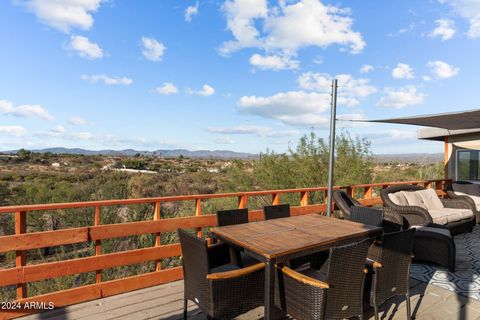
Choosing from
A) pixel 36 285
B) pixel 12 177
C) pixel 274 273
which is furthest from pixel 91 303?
pixel 12 177

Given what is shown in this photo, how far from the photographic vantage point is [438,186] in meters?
7.77

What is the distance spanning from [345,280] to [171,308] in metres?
1.63

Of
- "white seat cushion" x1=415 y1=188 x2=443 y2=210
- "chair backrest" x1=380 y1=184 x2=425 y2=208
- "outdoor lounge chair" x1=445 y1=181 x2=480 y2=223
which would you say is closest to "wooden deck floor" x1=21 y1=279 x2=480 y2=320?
"chair backrest" x1=380 y1=184 x2=425 y2=208

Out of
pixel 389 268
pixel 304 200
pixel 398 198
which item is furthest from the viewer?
pixel 398 198

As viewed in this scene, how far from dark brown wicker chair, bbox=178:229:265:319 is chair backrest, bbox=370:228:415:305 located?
2.88 ft

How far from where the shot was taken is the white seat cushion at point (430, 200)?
233 inches

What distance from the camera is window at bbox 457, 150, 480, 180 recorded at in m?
8.06

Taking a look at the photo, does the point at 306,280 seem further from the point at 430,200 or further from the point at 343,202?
the point at 430,200

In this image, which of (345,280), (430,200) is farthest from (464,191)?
(345,280)

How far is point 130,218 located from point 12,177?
15.0m

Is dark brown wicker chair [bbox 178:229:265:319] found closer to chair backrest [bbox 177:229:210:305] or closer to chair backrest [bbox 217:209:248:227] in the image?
chair backrest [bbox 177:229:210:305]

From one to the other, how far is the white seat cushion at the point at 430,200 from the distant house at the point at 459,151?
113 inches

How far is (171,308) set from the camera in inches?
105

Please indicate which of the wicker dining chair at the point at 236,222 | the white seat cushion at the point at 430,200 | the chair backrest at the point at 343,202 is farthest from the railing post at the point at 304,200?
the white seat cushion at the point at 430,200
